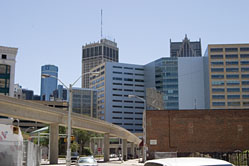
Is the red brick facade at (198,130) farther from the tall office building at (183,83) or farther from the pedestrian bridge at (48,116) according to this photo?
the tall office building at (183,83)

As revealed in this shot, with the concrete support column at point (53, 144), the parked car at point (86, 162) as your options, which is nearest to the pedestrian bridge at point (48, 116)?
the concrete support column at point (53, 144)

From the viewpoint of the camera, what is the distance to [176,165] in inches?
280

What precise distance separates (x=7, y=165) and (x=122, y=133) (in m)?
69.1

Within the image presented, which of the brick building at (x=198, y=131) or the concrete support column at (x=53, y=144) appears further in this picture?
the brick building at (x=198, y=131)

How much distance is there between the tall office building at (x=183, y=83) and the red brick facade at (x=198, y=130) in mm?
127276

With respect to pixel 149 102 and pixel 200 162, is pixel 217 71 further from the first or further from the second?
pixel 200 162

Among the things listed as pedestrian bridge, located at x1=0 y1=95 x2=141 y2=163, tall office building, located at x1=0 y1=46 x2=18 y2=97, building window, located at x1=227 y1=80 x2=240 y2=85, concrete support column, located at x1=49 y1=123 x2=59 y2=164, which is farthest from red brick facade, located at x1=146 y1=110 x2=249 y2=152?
building window, located at x1=227 y1=80 x2=240 y2=85

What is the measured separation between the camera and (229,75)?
564ft

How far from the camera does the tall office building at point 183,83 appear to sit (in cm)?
18562

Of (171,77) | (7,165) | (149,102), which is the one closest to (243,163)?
(7,165)

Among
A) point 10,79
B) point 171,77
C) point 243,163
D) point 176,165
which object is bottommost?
point 243,163

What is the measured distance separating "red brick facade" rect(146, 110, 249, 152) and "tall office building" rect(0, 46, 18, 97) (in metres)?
46.3

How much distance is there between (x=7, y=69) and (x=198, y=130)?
176 feet

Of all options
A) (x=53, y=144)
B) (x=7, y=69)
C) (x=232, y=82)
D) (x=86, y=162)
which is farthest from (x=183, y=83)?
(x=86, y=162)
